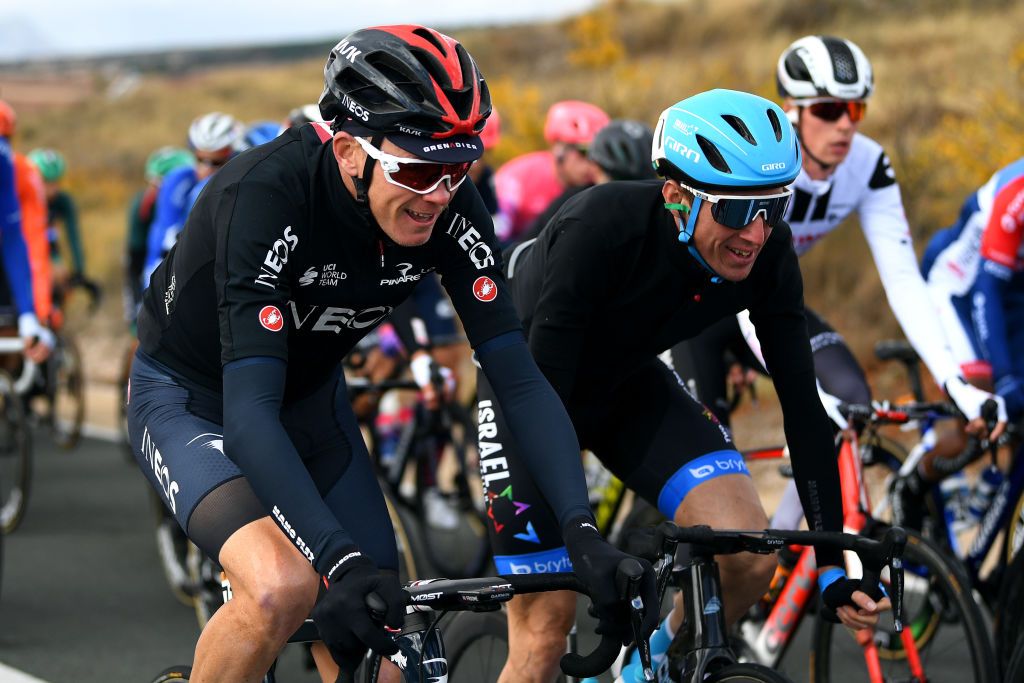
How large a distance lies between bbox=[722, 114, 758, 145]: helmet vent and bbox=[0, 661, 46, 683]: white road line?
3554 millimetres

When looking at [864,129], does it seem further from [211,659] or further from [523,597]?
[211,659]

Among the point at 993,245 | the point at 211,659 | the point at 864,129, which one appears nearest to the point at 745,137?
the point at 211,659

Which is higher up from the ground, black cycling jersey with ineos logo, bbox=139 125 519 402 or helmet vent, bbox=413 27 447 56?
helmet vent, bbox=413 27 447 56

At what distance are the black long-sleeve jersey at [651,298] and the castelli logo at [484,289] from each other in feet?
1.08

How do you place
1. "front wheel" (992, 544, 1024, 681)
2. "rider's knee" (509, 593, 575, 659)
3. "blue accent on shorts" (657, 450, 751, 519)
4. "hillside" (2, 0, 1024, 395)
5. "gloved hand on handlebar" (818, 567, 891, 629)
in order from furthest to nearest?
"hillside" (2, 0, 1024, 395) → "front wheel" (992, 544, 1024, 681) → "blue accent on shorts" (657, 450, 751, 519) → "rider's knee" (509, 593, 575, 659) → "gloved hand on handlebar" (818, 567, 891, 629)

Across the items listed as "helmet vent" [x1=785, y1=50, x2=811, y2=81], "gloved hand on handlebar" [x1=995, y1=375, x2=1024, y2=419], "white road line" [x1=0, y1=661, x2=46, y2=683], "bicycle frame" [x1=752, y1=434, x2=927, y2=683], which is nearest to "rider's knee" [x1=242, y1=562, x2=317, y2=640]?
"bicycle frame" [x1=752, y1=434, x2=927, y2=683]

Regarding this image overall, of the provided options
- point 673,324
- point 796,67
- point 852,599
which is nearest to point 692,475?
point 673,324

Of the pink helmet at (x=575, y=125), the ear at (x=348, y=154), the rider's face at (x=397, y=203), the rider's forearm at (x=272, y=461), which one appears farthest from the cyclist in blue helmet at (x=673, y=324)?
the pink helmet at (x=575, y=125)

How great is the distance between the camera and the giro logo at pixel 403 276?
374 cm

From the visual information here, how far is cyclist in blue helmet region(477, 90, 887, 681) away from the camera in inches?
152

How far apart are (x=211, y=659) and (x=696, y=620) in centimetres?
120

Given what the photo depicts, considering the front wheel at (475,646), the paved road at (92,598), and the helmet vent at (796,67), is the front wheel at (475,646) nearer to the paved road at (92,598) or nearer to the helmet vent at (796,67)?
the paved road at (92,598)

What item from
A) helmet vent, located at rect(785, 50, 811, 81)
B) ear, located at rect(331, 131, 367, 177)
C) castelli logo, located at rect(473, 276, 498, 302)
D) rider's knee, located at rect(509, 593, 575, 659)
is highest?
helmet vent, located at rect(785, 50, 811, 81)

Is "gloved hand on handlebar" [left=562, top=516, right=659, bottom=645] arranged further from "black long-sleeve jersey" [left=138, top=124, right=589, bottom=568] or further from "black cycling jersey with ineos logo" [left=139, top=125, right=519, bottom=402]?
"black cycling jersey with ineos logo" [left=139, top=125, right=519, bottom=402]
